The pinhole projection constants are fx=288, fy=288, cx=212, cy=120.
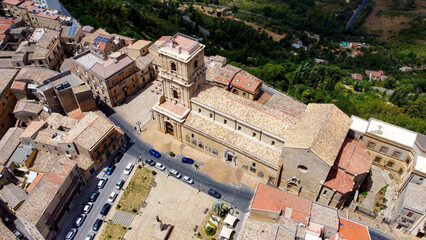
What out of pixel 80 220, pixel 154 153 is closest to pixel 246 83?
pixel 154 153

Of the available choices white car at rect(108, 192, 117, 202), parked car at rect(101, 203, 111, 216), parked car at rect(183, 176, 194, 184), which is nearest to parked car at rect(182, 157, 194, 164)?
parked car at rect(183, 176, 194, 184)

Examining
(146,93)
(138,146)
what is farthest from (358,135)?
(146,93)

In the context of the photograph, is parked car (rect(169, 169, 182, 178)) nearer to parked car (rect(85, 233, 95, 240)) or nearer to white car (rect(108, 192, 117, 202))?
white car (rect(108, 192, 117, 202))

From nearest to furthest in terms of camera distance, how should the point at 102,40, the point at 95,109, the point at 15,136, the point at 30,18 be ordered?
1. the point at 15,136
2. the point at 95,109
3. the point at 102,40
4. the point at 30,18

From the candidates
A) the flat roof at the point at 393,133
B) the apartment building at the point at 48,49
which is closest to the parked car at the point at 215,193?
the flat roof at the point at 393,133

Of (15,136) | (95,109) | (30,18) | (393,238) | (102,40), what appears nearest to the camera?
(393,238)

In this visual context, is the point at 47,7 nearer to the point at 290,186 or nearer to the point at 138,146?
the point at 138,146
